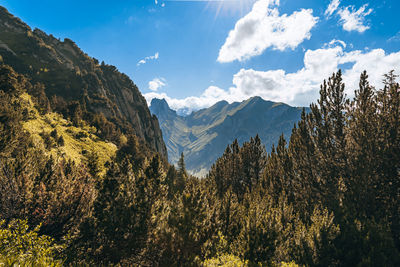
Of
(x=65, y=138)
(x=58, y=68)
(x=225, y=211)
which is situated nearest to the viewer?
(x=225, y=211)

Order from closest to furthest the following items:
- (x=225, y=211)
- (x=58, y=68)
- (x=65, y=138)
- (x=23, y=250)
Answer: (x=23, y=250) < (x=225, y=211) < (x=65, y=138) < (x=58, y=68)

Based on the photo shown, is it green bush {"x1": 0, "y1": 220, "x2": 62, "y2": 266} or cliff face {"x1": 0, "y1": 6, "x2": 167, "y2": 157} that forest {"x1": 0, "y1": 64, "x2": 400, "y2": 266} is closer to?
green bush {"x1": 0, "y1": 220, "x2": 62, "y2": 266}

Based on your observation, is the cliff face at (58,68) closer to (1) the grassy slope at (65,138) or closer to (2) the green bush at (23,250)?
(1) the grassy slope at (65,138)

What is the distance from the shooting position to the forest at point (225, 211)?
11.0 metres

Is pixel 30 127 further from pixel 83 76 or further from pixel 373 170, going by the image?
pixel 83 76

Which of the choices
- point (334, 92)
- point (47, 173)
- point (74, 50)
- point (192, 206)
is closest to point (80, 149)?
point (47, 173)

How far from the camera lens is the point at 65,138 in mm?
41719

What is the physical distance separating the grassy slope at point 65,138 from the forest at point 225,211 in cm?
1468

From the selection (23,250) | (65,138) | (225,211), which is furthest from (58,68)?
(225,211)

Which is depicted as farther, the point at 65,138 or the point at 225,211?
the point at 65,138

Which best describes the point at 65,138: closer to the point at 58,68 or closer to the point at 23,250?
the point at 23,250

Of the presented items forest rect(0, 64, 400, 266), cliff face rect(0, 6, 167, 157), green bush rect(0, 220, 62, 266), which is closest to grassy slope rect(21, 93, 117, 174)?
forest rect(0, 64, 400, 266)

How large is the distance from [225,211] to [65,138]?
4169 centimetres

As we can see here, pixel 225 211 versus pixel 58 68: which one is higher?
pixel 58 68
